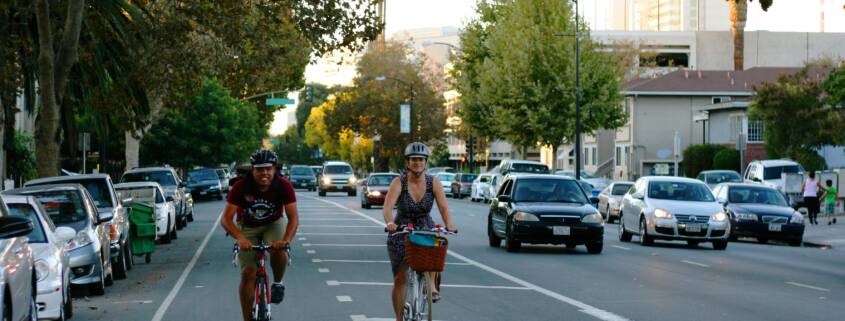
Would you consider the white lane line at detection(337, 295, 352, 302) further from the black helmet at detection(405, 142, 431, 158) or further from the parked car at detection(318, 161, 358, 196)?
the parked car at detection(318, 161, 358, 196)

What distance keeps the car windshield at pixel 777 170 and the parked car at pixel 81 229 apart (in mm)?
33278

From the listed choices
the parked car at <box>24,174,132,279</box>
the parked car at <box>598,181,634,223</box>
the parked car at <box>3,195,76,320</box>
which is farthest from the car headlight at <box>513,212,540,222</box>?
the parked car at <box>598,181,634,223</box>

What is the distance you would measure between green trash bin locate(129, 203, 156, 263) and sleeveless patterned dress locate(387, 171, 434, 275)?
40.0 ft

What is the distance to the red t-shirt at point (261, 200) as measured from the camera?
11.3 meters

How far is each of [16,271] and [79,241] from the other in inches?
269

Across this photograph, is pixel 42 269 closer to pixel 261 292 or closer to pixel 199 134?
pixel 261 292

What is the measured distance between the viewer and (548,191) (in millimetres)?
26141

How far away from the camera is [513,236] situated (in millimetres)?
25094

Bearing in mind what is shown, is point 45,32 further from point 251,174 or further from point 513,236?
point 251,174

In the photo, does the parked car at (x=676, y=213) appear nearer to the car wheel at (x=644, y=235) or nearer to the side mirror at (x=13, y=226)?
the car wheel at (x=644, y=235)

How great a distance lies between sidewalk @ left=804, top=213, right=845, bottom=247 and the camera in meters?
32.2

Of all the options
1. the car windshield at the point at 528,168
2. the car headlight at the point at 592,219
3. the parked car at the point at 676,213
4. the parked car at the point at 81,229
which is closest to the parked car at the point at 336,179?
the car windshield at the point at 528,168

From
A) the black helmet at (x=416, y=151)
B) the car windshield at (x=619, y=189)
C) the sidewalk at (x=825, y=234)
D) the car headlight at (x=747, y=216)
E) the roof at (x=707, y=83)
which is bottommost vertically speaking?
the sidewalk at (x=825, y=234)

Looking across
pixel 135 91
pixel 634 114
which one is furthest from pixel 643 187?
pixel 634 114
